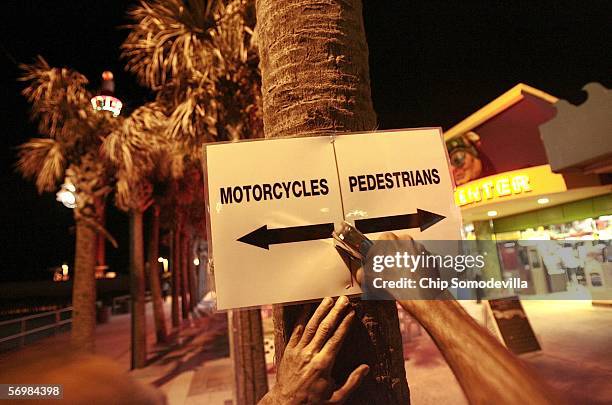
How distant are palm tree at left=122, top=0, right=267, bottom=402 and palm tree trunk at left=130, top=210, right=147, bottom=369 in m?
4.59

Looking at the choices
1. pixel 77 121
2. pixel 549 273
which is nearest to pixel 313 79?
pixel 77 121

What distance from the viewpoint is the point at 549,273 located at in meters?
13.3

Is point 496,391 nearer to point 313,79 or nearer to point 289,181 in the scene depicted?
point 289,181

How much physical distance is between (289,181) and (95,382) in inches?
38.1

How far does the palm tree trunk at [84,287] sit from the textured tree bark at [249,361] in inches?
163

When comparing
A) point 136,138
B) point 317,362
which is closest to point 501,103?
point 136,138

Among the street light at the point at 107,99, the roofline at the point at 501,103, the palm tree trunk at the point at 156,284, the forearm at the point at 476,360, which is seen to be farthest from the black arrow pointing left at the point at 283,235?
the roofline at the point at 501,103

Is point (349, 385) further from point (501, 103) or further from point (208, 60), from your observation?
point (501, 103)

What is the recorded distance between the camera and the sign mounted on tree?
1285 mm

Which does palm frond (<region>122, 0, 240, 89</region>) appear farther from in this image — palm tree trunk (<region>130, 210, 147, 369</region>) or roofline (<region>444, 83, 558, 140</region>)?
roofline (<region>444, 83, 558, 140</region>)

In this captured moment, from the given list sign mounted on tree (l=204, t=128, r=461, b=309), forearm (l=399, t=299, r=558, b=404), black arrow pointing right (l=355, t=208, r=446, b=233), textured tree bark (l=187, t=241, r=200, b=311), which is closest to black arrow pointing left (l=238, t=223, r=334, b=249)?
sign mounted on tree (l=204, t=128, r=461, b=309)

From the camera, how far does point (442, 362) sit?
319 inches

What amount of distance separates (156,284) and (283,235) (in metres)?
13.1

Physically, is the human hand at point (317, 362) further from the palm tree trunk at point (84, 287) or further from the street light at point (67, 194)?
the street light at point (67, 194)
